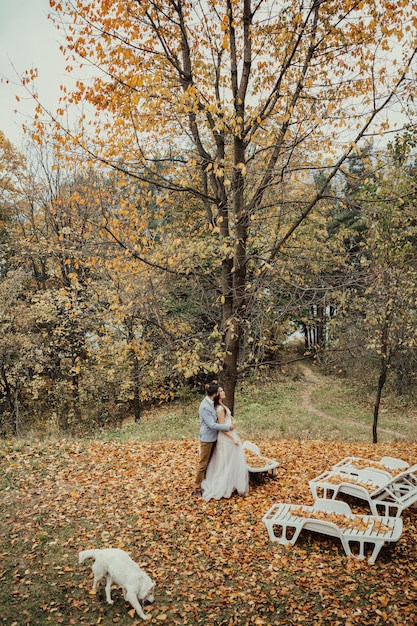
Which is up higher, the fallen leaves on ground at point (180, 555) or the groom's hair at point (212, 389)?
the groom's hair at point (212, 389)

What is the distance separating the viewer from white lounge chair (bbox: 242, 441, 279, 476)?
26.6 feet

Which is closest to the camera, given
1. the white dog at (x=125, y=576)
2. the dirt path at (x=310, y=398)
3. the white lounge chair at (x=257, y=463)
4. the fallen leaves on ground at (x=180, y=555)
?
the white dog at (x=125, y=576)

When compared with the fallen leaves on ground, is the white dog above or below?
above

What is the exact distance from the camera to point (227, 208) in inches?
335

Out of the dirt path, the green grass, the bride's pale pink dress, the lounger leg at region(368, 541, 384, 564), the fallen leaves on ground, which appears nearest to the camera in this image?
the fallen leaves on ground

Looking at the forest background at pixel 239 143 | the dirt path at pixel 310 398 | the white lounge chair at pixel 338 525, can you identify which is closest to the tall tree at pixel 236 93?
the forest background at pixel 239 143

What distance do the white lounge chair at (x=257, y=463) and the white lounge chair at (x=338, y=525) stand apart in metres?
1.37

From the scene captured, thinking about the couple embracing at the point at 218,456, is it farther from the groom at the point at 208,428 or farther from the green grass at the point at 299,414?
the green grass at the point at 299,414

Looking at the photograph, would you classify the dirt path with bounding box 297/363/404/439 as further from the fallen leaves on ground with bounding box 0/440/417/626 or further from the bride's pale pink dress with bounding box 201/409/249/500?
the bride's pale pink dress with bounding box 201/409/249/500

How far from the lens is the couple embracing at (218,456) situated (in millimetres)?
7730

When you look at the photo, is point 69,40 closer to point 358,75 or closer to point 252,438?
point 358,75

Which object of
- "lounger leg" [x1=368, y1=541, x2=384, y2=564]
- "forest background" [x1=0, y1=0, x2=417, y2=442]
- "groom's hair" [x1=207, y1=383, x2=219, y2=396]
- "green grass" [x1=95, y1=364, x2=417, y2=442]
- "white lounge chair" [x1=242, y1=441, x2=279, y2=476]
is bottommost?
"green grass" [x1=95, y1=364, x2=417, y2=442]

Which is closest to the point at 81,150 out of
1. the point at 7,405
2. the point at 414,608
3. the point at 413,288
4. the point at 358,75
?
the point at 358,75

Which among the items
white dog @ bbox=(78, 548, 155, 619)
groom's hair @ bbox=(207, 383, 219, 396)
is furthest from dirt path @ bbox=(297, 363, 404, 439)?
white dog @ bbox=(78, 548, 155, 619)
